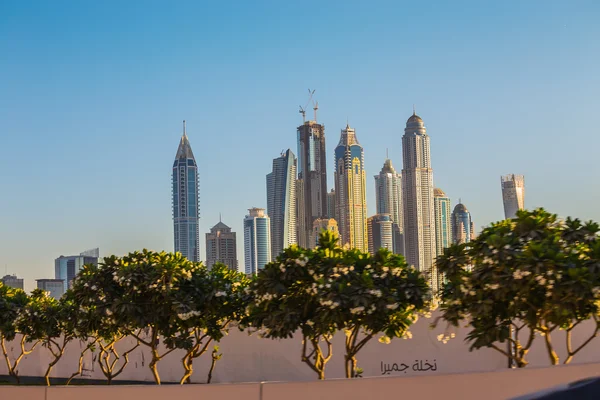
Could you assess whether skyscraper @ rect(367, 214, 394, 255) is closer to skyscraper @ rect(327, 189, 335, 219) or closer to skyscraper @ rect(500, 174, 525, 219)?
skyscraper @ rect(327, 189, 335, 219)

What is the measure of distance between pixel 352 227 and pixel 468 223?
2128 centimetres

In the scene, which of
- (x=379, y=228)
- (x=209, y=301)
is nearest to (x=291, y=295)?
(x=209, y=301)

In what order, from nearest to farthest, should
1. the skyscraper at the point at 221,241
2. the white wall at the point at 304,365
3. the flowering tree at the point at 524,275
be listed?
the flowering tree at the point at 524,275 < the white wall at the point at 304,365 < the skyscraper at the point at 221,241

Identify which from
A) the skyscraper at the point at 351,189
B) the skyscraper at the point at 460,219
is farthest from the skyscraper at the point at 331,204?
the skyscraper at the point at 460,219

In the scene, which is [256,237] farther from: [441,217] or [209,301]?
[209,301]

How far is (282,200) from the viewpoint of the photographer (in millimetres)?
173000

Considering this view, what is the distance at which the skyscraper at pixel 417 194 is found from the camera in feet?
469

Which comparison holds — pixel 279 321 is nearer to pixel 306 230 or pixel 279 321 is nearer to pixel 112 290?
pixel 112 290

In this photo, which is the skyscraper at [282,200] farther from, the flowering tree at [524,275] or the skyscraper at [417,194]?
the flowering tree at [524,275]

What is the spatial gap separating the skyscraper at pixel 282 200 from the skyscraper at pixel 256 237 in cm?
162

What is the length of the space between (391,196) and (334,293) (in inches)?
6189

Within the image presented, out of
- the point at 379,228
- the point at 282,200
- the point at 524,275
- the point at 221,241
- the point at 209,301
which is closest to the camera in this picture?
the point at 524,275

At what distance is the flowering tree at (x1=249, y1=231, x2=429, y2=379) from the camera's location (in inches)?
550

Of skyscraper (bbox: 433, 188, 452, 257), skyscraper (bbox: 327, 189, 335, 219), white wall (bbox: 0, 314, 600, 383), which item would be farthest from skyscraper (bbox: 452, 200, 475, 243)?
white wall (bbox: 0, 314, 600, 383)
